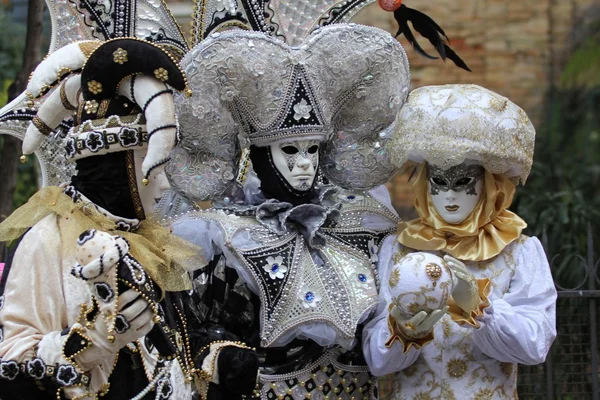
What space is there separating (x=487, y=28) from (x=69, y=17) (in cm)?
508

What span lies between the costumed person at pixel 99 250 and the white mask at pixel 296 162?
2.58 feet

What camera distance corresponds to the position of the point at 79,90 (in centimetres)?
300

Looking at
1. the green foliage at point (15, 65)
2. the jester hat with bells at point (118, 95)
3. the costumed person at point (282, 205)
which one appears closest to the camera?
the jester hat with bells at point (118, 95)

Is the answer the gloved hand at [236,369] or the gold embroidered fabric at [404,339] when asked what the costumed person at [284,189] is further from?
the gloved hand at [236,369]

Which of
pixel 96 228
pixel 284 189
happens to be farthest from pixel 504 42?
pixel 96 228

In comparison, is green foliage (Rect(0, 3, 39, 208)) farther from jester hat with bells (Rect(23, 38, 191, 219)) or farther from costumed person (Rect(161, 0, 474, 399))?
jester hat with bells (Rect(23, 38, 191, 219))

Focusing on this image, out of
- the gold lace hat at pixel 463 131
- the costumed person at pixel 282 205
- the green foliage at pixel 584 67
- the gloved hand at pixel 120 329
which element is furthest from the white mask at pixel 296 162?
the green foliage at pixel 584 67

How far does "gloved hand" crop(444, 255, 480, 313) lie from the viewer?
11.8 ft

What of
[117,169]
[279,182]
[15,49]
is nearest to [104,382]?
[117,169]

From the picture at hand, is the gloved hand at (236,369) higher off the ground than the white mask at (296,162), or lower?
lower

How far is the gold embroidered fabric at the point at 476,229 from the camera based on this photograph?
389cm

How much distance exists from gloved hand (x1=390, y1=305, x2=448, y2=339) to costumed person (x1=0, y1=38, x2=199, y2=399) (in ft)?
2.58

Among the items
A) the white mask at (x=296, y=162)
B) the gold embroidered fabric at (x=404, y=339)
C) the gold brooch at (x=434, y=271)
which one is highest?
the white mask at (x=296, y=162)

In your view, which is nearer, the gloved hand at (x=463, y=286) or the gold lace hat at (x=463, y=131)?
the gloved hand at (x=463, y=286)
